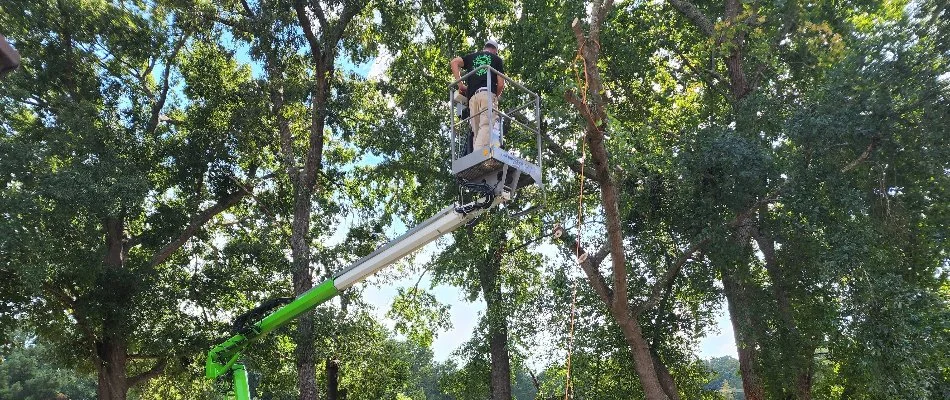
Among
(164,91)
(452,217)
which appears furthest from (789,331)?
(164,91)

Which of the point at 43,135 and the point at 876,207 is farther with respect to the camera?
the point at 43,135

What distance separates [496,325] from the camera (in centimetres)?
1439

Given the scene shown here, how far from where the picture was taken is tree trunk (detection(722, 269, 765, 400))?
1261 centimetres

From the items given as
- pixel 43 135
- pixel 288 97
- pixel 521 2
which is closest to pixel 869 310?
pixel 521 2

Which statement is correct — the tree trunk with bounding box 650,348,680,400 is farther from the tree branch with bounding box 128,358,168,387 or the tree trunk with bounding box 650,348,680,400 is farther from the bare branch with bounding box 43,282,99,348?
the bare branch with bounding box 43,282,99,348

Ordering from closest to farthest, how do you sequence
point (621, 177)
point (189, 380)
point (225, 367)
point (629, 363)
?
point (225, 367)
point (621, 177)
point (629, 363)
point (189, 380)

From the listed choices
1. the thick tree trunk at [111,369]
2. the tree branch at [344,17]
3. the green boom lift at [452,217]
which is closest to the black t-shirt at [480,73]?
the green boom lift at [452,217]

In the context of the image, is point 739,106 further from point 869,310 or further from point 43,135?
point 43,135

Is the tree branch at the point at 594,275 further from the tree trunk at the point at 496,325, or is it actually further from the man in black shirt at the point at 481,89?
the man in black shirt at the point at 481,89

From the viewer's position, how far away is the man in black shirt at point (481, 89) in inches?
266

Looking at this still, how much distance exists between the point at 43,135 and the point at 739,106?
46.5 ft

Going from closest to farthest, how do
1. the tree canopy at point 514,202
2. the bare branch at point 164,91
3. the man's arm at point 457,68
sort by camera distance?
the man's arm at point 457,68
the tree canopy at point 514,202
the bare branch at point 164,91

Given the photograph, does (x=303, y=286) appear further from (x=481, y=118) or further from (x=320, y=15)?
(x=481, y=118)

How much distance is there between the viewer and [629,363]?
14.4m
